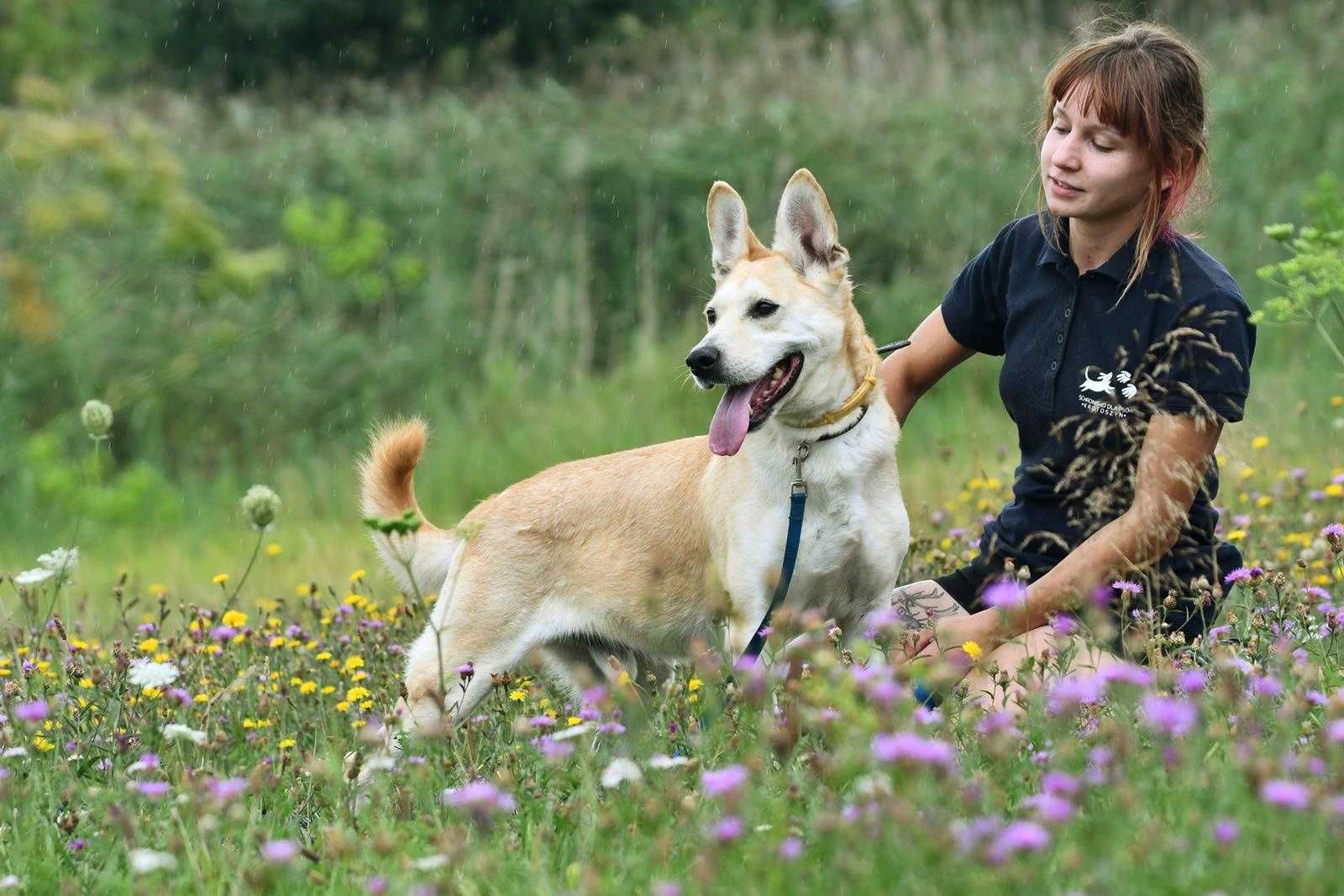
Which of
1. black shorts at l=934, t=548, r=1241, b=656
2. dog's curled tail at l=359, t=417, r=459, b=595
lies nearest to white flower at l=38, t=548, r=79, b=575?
dog's curled tail at l=359, t=417, r=459, b=595

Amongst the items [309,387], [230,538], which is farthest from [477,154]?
[230,538]

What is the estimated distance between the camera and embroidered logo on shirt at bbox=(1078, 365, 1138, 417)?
155 inches

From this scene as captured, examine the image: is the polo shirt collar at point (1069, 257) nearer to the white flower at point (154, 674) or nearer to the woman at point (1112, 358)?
the woman at point (1112, 358)

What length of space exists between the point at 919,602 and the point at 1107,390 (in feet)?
2.70

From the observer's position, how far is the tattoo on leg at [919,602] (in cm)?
424

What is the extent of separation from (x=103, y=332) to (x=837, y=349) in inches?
250

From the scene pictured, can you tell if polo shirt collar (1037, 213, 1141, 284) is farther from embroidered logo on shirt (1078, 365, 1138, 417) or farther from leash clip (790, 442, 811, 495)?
leash clip (790, 442, 811, 495)

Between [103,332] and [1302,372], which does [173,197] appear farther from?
[1302,372]

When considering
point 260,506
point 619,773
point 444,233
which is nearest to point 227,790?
point 619,773

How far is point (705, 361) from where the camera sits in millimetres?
3906

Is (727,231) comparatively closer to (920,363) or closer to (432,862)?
(920,363)

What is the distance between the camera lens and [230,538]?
775 centimetres

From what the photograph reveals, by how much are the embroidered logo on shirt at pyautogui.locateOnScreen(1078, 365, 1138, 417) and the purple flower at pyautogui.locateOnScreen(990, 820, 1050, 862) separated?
7.51 feet

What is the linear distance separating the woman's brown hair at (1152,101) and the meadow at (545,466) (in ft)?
1.33
